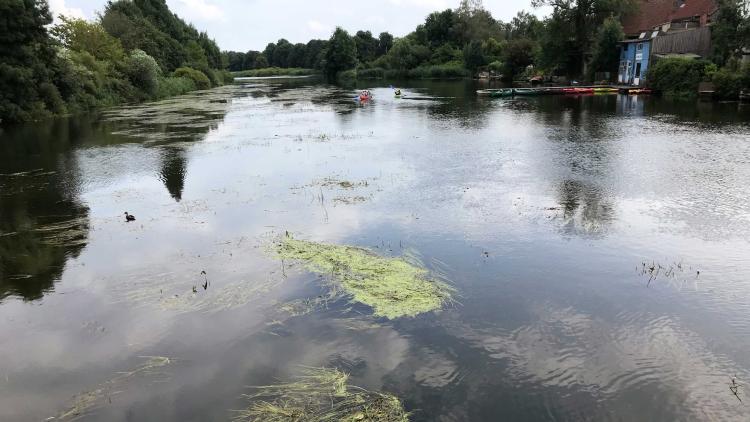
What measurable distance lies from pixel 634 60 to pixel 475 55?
42.7 m

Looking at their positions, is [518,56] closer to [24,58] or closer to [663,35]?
[663,35]

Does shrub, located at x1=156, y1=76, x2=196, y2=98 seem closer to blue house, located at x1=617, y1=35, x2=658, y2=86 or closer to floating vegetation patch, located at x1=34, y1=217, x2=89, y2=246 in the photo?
floating vegetation patch, located at x1=34, y1=217, x2=89, y2=246

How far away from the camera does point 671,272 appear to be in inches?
367

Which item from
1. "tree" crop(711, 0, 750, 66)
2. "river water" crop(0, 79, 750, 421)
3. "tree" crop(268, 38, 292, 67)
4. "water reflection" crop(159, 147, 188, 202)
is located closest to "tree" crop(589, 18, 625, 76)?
"tree" crop(711, 0, 750, 66)

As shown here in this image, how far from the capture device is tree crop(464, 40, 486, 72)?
92688mm

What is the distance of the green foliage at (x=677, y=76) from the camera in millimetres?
41969

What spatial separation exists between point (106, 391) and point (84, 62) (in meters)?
46.1

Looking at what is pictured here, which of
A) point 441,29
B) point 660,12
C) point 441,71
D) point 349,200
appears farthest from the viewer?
point 441,29

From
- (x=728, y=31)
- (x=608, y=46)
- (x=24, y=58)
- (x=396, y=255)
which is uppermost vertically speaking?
(x=608, y=46)

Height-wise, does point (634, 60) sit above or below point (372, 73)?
below

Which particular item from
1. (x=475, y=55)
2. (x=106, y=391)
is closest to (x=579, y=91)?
(x=475, y=55)

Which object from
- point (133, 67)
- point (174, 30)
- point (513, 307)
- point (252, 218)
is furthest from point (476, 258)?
point (174, 30)

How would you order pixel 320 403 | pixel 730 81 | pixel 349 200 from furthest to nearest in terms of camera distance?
pixel 730 81, pixel 349 200, pixel 320 403

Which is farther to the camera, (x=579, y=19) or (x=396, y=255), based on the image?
(x=579, y=19)
